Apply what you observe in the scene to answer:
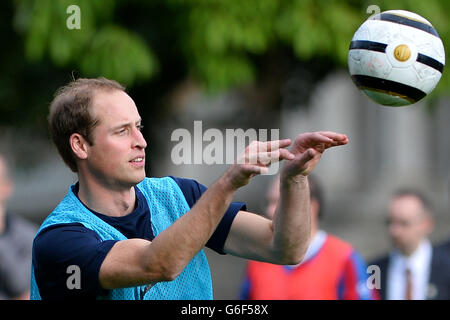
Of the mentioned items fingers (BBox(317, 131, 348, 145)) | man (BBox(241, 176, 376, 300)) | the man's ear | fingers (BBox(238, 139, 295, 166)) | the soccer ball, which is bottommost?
man (BBox(241, 176, 376, 300))

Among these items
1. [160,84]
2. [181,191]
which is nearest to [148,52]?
[160,84]

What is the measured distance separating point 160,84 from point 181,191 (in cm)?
582

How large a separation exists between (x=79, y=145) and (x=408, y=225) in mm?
3540

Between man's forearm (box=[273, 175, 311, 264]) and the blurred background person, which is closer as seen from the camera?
man's forearm (box=[273, 175, 311, 264])

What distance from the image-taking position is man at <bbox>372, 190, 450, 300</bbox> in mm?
6195

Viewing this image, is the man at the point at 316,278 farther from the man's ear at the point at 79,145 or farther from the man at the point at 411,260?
the man's ear at the point at 79,145

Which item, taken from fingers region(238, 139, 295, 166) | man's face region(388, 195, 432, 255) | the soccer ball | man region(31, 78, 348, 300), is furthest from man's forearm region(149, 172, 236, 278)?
man's face region(388, 195, 432, 255)

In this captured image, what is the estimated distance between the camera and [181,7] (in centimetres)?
780

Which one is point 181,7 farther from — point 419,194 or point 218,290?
point 218,290

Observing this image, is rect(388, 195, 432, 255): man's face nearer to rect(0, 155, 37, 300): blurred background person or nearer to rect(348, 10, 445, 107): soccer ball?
rect(348, 10, 445, 107): soccer ball

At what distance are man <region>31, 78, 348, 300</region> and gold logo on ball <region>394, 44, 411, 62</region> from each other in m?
0.69

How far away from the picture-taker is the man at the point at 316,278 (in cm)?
559

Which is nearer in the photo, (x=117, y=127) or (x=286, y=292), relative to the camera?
(x=117, y=127)

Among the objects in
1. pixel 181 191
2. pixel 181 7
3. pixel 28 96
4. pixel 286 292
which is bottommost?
pixel 286 292
